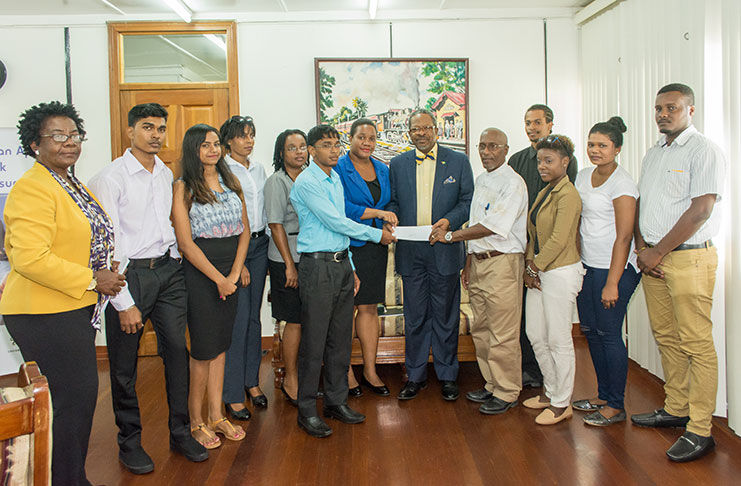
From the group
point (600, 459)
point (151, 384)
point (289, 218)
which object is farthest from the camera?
point (151, 384)

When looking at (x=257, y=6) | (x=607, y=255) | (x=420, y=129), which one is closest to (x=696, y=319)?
(x=607, y=255)

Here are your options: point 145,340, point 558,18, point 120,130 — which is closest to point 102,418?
point 145,340

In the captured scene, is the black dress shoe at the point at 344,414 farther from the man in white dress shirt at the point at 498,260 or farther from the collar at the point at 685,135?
the collar at the point at 685,135

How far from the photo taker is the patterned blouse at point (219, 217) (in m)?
2.81

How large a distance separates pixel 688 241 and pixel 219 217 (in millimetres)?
2391

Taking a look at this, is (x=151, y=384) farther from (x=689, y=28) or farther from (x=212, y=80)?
(x=689, y=28)

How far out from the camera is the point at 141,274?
8.46 feet

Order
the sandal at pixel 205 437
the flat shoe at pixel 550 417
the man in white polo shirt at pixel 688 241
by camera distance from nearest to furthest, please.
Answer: the man in white polo shirt at pixel 688 241 < the sandal at pixel 205 437 < the flat shoe at pixel 550 417

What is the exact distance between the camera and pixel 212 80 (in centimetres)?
522

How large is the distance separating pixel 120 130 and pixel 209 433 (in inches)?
125

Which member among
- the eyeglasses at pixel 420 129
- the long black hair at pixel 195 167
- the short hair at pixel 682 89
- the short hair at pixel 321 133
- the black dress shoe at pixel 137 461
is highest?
the short hair at pixel 682 89

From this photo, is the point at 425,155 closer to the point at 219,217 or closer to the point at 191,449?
the point at 219,217

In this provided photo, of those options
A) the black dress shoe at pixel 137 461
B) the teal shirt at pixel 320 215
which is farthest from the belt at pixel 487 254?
the black dress shoe at pixel 137 461

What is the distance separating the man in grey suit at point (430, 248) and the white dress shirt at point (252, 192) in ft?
2.72
